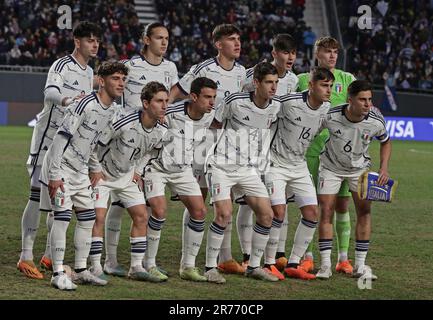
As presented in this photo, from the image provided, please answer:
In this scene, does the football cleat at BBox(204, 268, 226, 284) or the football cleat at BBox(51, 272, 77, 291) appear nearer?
the football cleat at BBox(51, 272, 77, 291)

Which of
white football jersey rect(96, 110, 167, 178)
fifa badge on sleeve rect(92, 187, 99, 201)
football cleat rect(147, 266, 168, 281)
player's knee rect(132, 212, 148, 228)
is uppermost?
white football jersey rect(96, 110, 167, 178)

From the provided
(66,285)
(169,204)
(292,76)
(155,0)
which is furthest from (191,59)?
(66,285)

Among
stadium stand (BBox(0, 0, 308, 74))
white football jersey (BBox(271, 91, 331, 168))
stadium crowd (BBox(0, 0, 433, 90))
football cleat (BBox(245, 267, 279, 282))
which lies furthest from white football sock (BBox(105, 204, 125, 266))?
stadium crowd (BBox(0, 0, 433, 90))

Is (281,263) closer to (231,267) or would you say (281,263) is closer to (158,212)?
(231,267)

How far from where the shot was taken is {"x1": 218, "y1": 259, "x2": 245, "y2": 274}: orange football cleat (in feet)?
30.9

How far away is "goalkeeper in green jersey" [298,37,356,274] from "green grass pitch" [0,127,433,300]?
0.39 meters

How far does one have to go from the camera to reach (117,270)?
9.02m

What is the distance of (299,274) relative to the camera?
912 cm

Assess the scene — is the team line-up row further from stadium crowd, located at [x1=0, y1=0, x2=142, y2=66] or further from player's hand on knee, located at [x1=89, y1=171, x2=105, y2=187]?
stadium crowd, located at [x1=0, y1=0, x2=142, y2=66]

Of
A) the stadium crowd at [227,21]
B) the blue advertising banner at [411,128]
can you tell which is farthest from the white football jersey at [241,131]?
the stadium crowd at [227,21]

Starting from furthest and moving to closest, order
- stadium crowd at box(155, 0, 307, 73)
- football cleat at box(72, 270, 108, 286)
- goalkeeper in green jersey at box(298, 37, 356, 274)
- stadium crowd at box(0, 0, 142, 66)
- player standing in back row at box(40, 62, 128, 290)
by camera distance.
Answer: stadium crowd at box(155, 0, 307, 73)
stadium crowd at box(0, 0, 142, 66)
goalkeeper in green jersey at box(298, 37, 356, 274)
football cleat at box(72, 270, 108, 286)
player standing in back row at box(40, 62, 128, 290)

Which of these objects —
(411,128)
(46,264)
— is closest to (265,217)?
(46,264)

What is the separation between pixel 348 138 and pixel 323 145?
24.5 inches

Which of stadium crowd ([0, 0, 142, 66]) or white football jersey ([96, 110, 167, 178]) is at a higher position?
stadium crowd ([0, 0, 142, 66])
